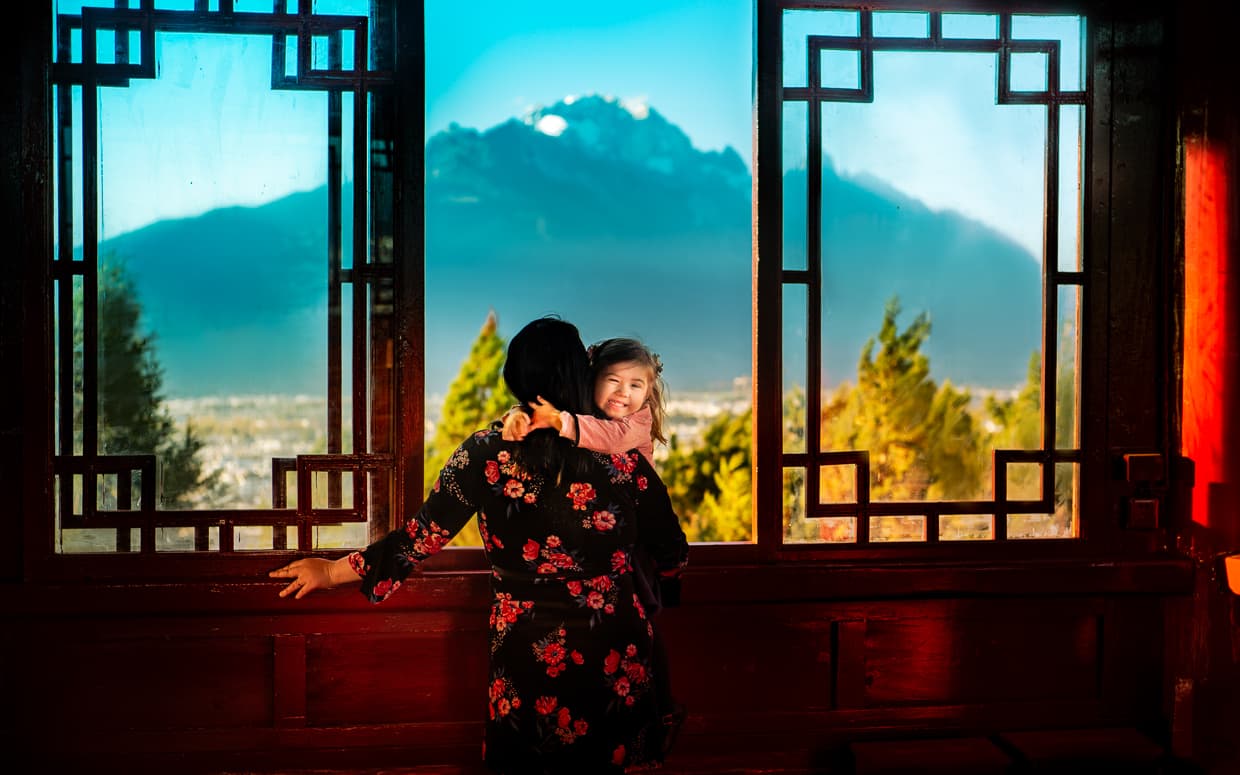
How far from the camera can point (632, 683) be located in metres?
2.32

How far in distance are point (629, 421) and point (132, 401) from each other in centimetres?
168

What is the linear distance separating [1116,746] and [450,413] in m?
3.53

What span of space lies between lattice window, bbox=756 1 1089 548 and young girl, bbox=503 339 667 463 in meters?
0.80

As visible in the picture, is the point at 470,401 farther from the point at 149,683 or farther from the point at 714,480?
the point at 149,683

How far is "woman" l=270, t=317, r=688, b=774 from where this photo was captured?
7.43 ft

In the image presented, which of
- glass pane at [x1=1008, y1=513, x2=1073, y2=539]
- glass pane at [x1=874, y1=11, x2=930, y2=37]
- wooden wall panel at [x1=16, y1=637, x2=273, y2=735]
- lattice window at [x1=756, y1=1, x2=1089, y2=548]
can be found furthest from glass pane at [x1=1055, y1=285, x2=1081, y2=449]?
wooden wall panel at [x1=16, y1=637, x2=273, y2=735]

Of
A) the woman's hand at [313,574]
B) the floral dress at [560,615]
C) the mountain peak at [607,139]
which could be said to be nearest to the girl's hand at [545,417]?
the floral dress at [560,615]

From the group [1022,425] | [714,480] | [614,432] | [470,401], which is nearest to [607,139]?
[470,401]

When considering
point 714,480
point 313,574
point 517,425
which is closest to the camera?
point 517,425

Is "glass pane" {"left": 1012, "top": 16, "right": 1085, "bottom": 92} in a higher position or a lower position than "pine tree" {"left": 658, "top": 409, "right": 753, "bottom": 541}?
higher

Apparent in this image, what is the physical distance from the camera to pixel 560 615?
90.0 inches

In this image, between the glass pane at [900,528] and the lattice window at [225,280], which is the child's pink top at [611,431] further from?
the glass pane at [900,528]

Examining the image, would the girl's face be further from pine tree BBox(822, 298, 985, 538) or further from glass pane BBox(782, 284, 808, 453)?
pine tree BBox(822, 298, 985, 538)

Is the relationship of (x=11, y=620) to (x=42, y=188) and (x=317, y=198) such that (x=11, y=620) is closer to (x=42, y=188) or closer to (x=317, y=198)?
(x=42, y=188)
